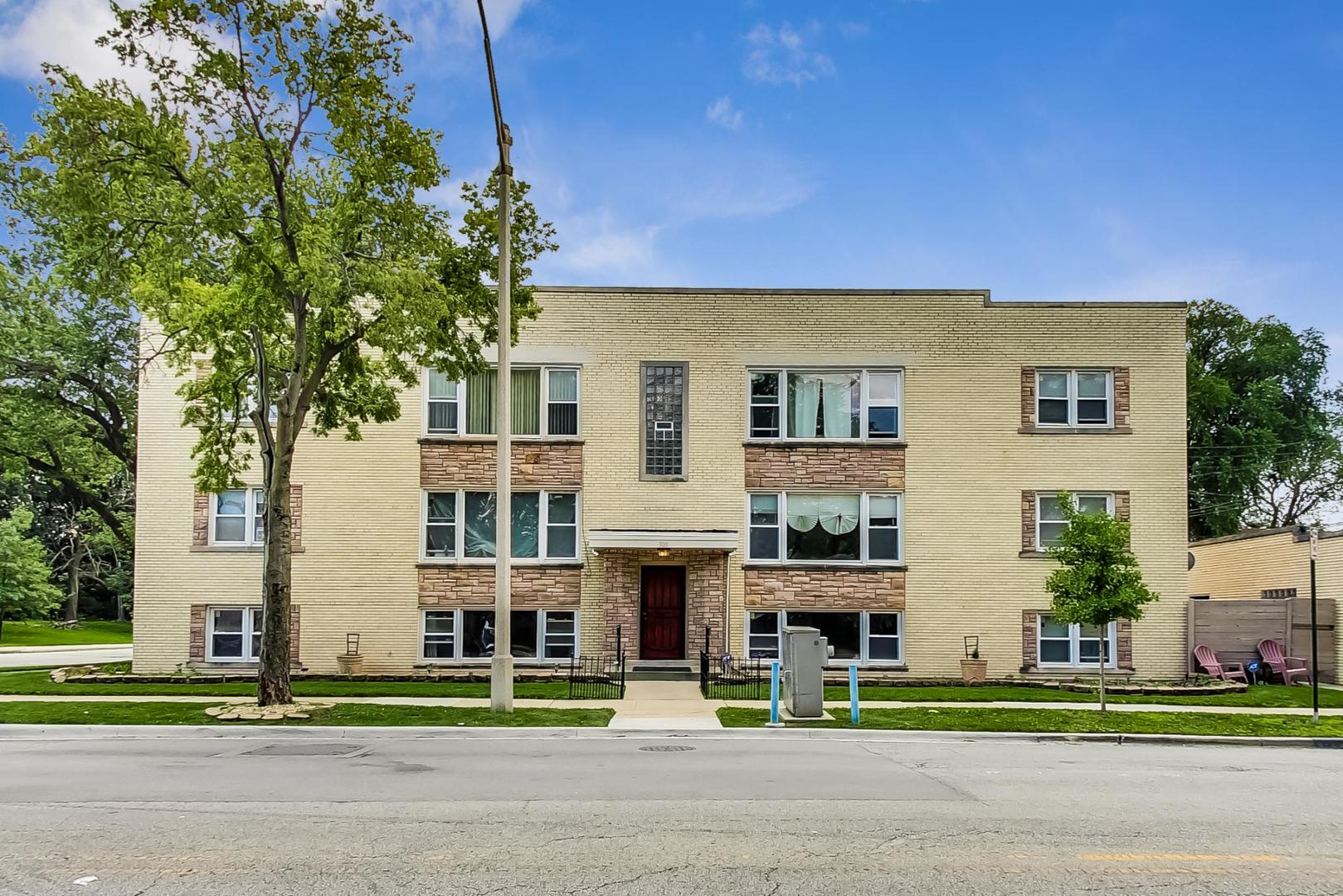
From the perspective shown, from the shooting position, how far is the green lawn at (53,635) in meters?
51.3

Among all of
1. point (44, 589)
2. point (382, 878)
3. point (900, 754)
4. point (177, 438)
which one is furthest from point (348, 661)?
point (44, 589)

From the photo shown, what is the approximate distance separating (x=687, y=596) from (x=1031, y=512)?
825cm

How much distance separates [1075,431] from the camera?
25.3 meters

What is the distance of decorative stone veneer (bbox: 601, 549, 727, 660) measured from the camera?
24.7 metres

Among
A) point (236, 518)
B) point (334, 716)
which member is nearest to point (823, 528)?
point (334, 716)

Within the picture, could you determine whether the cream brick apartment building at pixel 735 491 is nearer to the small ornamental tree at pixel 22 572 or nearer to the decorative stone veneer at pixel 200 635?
the decorative stone veneer at pixel 200 635

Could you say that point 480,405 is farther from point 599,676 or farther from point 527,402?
point 599,676

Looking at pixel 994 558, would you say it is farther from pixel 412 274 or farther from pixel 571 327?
pixel 412 274

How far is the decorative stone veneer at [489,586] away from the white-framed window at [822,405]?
5570mm

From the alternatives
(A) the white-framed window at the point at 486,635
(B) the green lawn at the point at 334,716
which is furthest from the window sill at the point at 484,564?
(B) the green lawn at the point at 334,716

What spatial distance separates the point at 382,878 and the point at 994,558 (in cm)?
2028

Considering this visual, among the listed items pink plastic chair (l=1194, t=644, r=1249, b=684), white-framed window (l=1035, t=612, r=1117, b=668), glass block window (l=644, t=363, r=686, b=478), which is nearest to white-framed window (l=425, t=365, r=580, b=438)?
glass block window (l=644, t=363, r=686, b=478)

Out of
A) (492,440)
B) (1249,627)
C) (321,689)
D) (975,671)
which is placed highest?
(492,440)

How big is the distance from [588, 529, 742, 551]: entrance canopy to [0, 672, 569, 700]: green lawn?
3.16 meters
